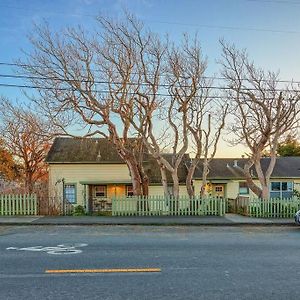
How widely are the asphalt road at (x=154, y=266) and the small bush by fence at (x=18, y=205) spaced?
7.39 metres

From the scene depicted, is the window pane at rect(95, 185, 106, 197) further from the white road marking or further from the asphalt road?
the white road marking

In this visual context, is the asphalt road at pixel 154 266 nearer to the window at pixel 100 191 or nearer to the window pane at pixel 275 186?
the window at pixel 100 191

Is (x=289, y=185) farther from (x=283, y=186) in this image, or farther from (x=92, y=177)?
(x=92, y=177)

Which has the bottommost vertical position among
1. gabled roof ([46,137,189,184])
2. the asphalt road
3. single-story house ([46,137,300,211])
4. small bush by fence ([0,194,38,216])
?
the asphalt road

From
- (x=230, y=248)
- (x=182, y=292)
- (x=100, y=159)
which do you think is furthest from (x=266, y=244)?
(x=100, y=159)

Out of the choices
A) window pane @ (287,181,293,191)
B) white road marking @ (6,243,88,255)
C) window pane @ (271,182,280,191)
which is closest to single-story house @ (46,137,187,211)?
window pane @ (271,182,280,191)

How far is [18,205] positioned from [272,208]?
43.4 ft

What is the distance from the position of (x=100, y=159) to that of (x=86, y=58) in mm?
11699

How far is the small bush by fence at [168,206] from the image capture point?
2028 cm

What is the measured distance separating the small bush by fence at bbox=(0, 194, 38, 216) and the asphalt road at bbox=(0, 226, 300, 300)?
7385 mm

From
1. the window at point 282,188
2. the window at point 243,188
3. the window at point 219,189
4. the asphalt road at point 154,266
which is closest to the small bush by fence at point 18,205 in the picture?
the asphalt road at point 154,266

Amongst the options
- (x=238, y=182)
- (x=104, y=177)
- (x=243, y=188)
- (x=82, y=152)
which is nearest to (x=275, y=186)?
(x=243, y=188)

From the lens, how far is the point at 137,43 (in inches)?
840

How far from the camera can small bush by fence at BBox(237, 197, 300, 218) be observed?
65.0 feet
